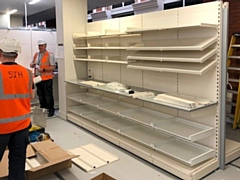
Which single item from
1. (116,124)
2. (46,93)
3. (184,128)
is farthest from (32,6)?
(184,128)

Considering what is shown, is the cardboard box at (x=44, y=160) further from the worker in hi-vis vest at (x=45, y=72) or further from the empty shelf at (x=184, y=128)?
the worker in hi-vis vest at (x=45, y=72)

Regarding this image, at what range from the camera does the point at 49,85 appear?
554 centimetres

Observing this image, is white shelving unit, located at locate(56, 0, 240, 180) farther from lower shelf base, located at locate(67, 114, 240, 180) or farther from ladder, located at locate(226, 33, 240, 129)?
ladder, located at locate(226, 33, 240, 129)

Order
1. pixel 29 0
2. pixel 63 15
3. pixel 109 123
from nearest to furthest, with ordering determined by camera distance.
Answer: pixel 109 123 < pixel 63 15 < pixel 29 0

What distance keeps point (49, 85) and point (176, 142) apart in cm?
325

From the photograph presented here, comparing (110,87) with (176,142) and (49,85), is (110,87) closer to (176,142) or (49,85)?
(176,142)

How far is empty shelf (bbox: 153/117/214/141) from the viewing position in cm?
285

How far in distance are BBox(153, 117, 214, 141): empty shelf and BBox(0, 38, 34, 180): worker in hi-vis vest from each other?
1.62 metres

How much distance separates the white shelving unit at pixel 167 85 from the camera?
2883mm

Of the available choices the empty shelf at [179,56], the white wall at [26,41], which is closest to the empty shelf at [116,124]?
the empty shelf at [179,56]

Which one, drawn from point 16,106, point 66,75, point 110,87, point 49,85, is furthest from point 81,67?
point 16,106

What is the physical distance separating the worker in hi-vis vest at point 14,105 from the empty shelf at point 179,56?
5.22ft

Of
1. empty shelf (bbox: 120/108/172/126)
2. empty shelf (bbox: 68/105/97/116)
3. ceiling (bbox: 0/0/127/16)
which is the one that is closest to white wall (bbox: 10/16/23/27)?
ceiling (bbox: 0/0/127/16)

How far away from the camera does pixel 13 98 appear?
221 centimetres
